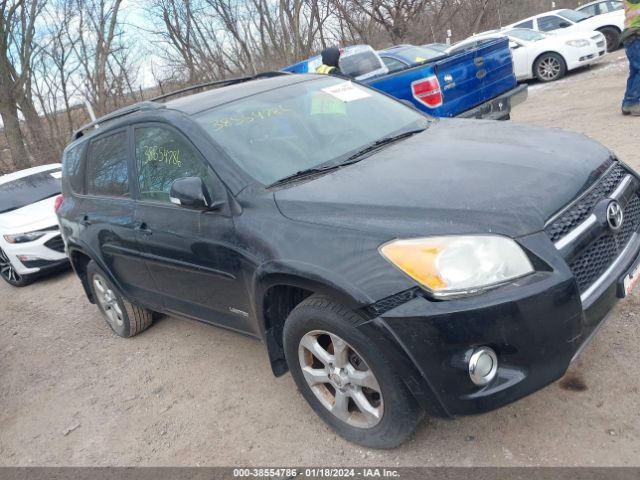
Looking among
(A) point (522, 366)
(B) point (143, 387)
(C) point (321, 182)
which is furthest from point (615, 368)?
(B) point (143, 387)

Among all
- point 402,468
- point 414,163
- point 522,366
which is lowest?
point 402,468

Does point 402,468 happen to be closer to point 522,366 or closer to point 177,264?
point 522,366

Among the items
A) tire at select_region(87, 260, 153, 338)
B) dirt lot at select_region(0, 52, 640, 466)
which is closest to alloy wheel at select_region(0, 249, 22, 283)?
dirt lot at select_region(0, 52, 640, 466)

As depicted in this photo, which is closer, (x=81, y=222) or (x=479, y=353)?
(x=479, y=353)

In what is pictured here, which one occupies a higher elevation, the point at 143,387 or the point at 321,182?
the point at 321,182

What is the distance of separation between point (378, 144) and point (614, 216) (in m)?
1.35

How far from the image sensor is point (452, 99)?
22.5 feet

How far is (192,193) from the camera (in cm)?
287

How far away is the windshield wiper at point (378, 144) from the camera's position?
3083 millimetres

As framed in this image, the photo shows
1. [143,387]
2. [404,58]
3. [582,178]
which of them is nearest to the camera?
[582,178]

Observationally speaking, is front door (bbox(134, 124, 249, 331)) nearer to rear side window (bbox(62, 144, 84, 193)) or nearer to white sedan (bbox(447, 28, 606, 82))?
rear side window (bbox(62, 144, 84, 193))

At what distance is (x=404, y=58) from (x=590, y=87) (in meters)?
4.07

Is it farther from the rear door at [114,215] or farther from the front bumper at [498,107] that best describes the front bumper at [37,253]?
the front bumper at [498,107]

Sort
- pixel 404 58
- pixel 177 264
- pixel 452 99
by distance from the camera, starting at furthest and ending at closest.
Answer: pixel 404 58
pixel 452 99
pixel 177 264
